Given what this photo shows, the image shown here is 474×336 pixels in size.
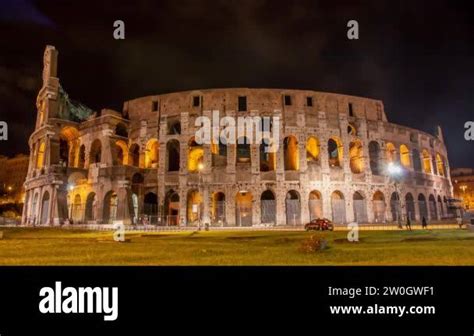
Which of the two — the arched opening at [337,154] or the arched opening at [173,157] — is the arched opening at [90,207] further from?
the arched opening at [337,154]

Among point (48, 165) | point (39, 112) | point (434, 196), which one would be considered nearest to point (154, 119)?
point (48, 165)

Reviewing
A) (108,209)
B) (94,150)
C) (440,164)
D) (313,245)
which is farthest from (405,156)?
(94,150)

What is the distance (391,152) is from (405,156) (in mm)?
2394

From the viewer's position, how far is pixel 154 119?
112 feet

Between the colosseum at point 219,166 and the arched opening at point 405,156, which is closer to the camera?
the colosseum at point 219,166

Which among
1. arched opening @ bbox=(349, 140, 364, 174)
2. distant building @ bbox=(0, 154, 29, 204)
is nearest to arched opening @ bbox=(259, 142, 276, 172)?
arched opening @ bbox=(349, 140, 364, 174)

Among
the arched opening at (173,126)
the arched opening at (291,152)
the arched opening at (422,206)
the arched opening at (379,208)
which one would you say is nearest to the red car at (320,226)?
the arched opening at (291,152)

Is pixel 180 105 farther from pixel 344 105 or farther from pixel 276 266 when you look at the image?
pixel 276 266

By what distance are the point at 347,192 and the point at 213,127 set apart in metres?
15.6

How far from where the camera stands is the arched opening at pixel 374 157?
35312mm

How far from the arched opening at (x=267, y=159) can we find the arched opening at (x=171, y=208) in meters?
10.1

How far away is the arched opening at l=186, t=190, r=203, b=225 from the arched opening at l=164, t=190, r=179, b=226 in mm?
1259

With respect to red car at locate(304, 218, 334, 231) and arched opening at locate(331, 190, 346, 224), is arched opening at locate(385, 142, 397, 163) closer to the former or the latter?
arched opening at locate(331, 190, 346, 224)

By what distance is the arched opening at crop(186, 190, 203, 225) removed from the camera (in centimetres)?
3174
